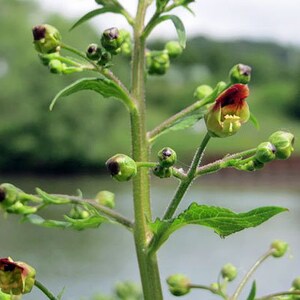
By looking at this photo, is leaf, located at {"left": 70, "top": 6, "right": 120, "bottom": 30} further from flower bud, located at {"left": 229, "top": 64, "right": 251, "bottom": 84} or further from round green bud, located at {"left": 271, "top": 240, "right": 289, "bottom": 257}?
round green bud, located at {"left": 271, "top": 240, "right": 289, "bottom": 257}

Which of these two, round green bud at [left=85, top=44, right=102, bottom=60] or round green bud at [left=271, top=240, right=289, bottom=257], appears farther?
round green bud at [left=271, top=240, right=289, bottom=257]

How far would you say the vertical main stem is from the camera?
0.63 meters

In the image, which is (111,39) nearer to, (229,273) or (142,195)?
(142,195)

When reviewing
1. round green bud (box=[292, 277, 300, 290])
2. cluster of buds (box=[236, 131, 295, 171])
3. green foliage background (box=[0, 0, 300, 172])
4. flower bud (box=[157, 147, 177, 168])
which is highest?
cluster of buds (box=[236, 131, 295, 171])

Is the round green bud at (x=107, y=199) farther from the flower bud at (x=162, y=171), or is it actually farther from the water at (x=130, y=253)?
the water at (x=130, y=253)

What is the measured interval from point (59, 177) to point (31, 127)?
755 millimetres

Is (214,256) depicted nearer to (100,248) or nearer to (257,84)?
(100,248)

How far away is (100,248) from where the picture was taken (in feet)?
20.6

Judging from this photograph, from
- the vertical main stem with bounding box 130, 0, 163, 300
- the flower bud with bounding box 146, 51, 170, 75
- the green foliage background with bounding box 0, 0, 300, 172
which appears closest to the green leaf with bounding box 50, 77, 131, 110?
the vertical main stem with bounding box 130, 0, 163, 300

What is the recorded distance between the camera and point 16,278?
1.98 ft

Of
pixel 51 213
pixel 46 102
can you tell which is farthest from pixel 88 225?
pixel 46 102

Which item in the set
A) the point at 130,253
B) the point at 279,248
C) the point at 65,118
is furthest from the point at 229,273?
the point at 65,118

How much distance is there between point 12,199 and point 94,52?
122 millimetres

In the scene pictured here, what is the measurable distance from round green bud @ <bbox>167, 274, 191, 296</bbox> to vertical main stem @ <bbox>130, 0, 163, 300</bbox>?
122 mm
